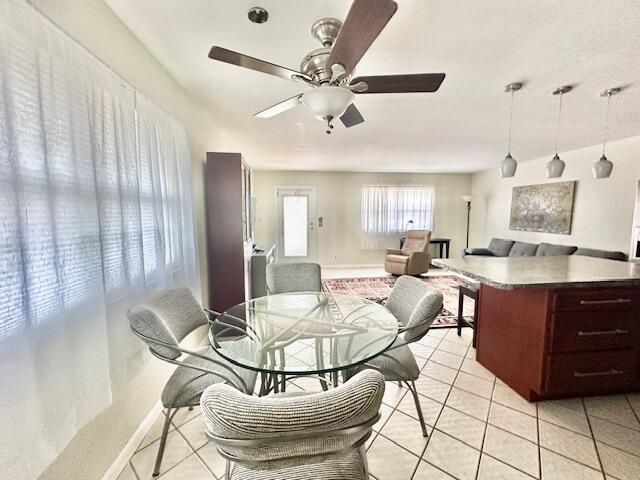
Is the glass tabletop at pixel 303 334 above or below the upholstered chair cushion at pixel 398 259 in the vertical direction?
above

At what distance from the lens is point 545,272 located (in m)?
1.91

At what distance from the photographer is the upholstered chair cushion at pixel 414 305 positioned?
1442 millimetres

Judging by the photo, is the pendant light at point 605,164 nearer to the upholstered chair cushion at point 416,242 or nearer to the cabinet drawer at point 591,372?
the cabinet drawer at point 591,372

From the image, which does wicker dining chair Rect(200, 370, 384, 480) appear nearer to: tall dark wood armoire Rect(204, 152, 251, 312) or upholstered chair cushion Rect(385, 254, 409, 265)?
tall dark wood armoire Rect(204, 152, 251, 312)

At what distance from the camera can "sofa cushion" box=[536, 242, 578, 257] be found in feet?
13.0

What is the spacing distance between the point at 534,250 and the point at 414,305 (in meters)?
4.06

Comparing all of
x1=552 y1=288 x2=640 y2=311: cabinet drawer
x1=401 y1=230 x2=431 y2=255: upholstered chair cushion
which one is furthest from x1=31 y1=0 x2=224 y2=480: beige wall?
x1=401 y1=230 x2=431 y2=255: upholstered chair cushion

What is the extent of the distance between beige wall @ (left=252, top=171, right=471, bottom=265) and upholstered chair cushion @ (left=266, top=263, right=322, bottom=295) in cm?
377

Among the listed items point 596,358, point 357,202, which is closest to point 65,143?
point 596,358

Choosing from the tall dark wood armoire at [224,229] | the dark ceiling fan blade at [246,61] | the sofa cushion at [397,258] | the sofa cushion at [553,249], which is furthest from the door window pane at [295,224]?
the dark ceiling fan blade at [246,61]

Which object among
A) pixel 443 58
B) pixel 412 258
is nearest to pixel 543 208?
pixel 412 258

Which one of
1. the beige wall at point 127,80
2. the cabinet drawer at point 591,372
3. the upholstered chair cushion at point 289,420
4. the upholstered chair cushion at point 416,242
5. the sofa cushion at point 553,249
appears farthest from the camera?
the upholstered chair cushion at point 416,242

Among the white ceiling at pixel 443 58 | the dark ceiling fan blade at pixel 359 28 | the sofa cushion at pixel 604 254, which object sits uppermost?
the white ceiling at pixel 443 58

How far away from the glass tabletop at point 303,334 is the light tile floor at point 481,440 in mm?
592
